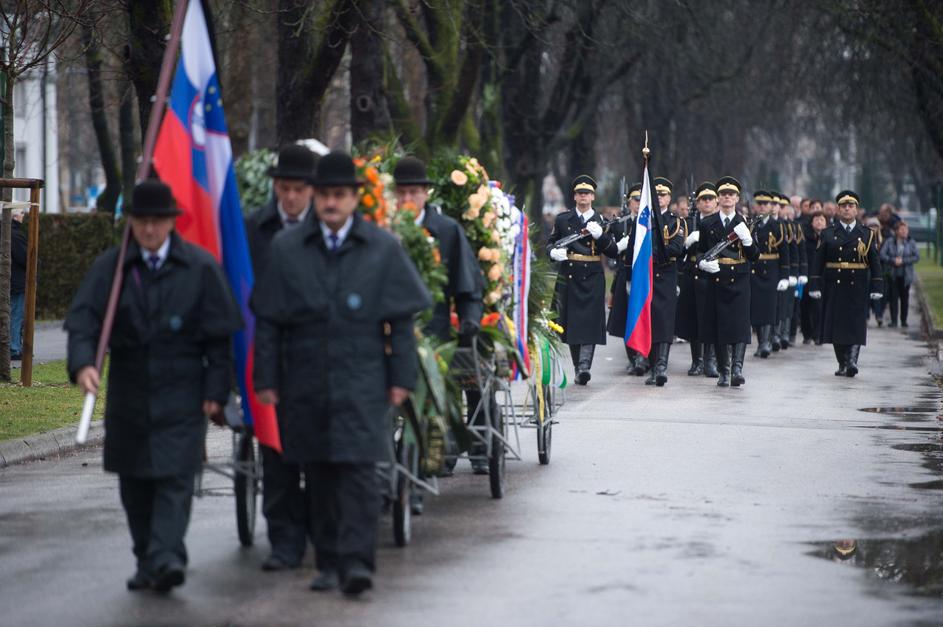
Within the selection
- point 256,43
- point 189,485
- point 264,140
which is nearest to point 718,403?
point 189,485

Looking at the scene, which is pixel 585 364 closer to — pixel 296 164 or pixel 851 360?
pixel 851 360

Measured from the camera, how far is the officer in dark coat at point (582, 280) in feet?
61.6

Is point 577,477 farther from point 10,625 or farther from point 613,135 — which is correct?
point 613,135

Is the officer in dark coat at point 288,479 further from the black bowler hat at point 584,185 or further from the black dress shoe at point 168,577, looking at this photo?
the black bowler hat at point 584,185

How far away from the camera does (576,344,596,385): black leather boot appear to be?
61.7ft

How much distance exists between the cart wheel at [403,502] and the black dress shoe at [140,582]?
1.41 m

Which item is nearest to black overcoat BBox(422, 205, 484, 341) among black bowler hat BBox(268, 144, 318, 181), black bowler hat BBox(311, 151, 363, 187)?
black bowler hat BBox(268, 144, 318, 181)

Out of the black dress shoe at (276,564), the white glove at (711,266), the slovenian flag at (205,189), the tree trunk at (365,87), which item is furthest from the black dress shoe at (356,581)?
the tree trunk at (365,87)

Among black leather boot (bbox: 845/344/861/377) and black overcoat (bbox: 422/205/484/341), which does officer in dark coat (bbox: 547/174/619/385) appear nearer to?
black leather boot (bbox: 845/344/861/377)

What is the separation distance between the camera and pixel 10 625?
7164 mm

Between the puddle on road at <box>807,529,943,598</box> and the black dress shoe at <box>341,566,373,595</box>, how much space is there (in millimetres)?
2405

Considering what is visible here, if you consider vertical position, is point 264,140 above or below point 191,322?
above

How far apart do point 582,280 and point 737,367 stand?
1.93 metres

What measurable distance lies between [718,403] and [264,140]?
39518mm
